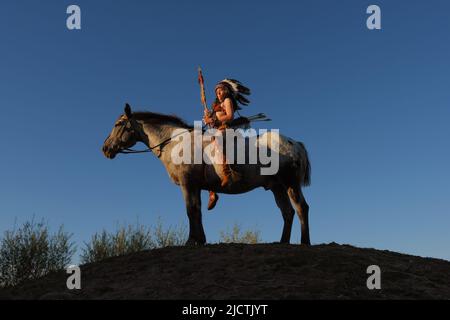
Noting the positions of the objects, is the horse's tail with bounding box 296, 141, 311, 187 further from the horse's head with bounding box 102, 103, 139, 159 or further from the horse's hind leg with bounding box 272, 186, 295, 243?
the horse's head with bounding box 102, 103, 139, 159

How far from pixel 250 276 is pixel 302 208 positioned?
3.34 meters

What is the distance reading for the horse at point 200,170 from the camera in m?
10.4

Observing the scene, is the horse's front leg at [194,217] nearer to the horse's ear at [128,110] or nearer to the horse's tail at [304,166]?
the horse's ear at [128,110]

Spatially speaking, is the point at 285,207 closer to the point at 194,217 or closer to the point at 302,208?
the point at 302,208

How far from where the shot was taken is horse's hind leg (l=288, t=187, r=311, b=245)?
35.8 feet

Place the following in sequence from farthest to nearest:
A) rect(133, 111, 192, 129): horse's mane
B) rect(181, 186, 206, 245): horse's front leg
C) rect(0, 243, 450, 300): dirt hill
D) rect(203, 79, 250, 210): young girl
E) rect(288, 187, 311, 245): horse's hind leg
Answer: rect(133, 111, 192, 129): horse's mane → rect(288, 187, 311, 245): horse's hind leg → rect(203, 79, 250, 210): young girl → rect(181, 186, 206, 245): horse's front leg → rect(0, 243, 450, 300): dirt hill

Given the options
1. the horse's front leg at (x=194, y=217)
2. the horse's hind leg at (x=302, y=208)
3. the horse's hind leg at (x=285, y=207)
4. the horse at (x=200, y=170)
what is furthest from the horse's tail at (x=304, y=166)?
the horse's front leg at (x=194, y=217)

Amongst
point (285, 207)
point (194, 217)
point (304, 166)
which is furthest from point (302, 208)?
point (194, 217)

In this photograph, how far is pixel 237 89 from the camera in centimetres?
1127

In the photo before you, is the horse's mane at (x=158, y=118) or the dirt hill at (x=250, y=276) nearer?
the dirt hill at (x=250, y=276)

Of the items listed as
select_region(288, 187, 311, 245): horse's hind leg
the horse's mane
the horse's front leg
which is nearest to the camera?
the horse's front leg

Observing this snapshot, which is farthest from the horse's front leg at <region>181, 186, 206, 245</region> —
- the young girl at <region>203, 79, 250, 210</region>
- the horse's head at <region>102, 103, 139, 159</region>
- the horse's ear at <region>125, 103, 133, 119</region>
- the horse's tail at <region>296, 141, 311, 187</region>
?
the horse's tail at <region>296, 141, 311, 187</region>

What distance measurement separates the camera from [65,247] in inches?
714

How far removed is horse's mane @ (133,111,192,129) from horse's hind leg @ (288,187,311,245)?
3035 millimetres
